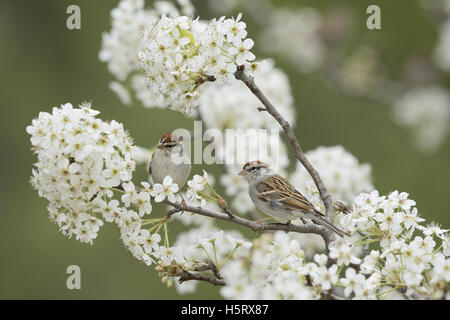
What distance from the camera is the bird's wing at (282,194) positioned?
204 inches

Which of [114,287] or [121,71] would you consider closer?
[121,71]

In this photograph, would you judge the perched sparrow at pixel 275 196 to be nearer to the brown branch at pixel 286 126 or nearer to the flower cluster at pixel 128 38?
the brown branch at pixel 286 126

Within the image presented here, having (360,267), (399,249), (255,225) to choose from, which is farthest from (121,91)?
(399,249)

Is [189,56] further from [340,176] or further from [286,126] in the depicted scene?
[340,176]

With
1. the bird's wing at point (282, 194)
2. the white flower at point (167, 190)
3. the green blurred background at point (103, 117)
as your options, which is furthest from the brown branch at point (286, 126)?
the green blurred background at point (103, 117)

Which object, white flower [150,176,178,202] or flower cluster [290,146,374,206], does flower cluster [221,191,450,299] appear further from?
flower cluster [290,146,374,206]

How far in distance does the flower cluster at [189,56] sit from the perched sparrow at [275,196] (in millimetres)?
1191

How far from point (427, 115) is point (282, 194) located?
7.29 m

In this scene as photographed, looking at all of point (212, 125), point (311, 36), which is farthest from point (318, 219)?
point (311, 36)

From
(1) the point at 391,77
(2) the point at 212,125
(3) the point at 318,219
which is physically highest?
(1) the point at 391,77

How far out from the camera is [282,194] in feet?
18.5

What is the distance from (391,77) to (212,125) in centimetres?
700

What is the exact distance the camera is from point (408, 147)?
1414cm
